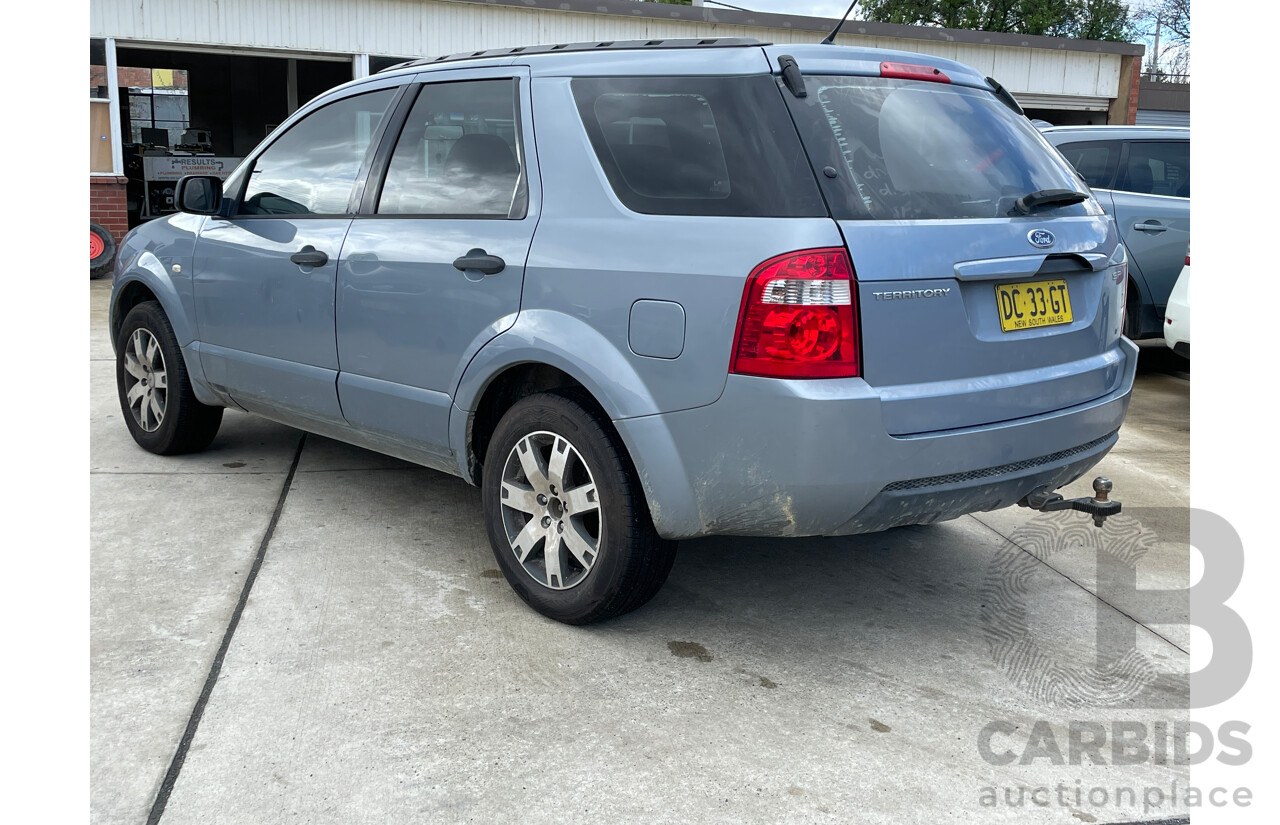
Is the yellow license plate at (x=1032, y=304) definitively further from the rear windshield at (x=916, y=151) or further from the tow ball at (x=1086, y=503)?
the tow ball at (x=1086, y=503)

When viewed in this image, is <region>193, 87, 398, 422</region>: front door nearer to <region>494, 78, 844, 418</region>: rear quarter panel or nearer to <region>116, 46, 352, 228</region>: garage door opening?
<region>494, 78, 844, 418</region>: rear quarter panel

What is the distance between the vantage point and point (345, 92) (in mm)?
4434

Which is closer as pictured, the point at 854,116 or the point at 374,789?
the point at 374,789

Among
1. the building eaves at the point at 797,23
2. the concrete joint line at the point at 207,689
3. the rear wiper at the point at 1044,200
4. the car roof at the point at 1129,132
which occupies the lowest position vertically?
the concrete joint line at the point at 207,689

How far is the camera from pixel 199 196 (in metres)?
4.72

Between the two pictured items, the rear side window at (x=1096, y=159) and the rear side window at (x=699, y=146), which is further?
the rear side window at (x=1096, y=159)

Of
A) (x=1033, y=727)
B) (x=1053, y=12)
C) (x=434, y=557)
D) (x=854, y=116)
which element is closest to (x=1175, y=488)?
(x=1033, y=727)

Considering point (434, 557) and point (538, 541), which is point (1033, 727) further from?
point (434, 557)

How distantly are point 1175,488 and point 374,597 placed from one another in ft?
Answer: 12.5

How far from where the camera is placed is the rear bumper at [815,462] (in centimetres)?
291

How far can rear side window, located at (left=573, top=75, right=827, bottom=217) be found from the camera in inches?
119

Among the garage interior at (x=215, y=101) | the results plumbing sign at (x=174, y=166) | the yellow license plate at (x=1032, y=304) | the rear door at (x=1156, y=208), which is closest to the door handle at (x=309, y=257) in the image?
the yellow license plate at (x=1032, y=304)

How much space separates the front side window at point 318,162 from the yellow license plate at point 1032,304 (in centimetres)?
241

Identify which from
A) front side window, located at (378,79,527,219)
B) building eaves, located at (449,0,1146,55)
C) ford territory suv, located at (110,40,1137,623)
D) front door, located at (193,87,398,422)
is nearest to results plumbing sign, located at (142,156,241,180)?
building eaves, located at (449,0,1146,55)
